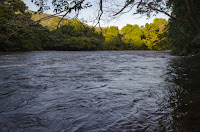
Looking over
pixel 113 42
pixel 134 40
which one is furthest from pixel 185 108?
pixel 134 40

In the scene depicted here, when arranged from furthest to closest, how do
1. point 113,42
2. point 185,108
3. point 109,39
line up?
point 109,39
point 113,42
point 185,108

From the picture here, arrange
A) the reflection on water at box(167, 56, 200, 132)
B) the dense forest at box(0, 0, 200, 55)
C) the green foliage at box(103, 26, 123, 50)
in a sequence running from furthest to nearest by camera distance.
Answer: the green foliage at box(103, 26, 123, 50), the dense forest at box(0, 0, 200, 55), the reflection on water at box(167, 56, 200, 132)

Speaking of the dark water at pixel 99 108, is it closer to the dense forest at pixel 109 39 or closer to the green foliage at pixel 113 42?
the dense forest at pixel 109 39

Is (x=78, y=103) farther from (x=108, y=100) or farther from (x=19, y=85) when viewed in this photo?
(x=19, y=85)

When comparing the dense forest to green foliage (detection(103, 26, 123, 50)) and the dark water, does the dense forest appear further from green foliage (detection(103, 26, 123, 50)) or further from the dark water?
the dark water

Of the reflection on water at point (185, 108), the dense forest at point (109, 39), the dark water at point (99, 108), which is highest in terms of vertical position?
the dense forest at point (109, 39)

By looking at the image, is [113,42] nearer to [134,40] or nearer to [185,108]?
[134,40]

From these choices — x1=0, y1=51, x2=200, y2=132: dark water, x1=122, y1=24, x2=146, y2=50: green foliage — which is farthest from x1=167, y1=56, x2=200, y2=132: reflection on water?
x1=122, y1=24, x2=146, y2=50: green foliage

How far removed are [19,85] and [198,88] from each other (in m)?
6.26

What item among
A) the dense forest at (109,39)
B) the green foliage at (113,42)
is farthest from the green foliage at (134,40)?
the green foliage at (113,42)

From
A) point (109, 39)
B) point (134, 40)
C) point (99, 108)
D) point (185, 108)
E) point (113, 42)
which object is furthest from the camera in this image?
point (134, 40)

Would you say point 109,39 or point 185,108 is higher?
point 109,39

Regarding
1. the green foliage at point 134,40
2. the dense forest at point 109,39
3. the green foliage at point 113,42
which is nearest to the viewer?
the dense forest at point 109,39

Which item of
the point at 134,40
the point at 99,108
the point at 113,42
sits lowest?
the point at 99,108
